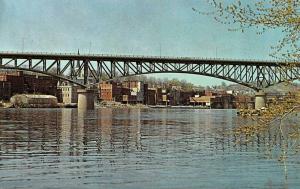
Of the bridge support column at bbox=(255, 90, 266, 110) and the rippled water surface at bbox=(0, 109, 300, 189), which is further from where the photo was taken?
the bridge support column at bbox=(255, 90, 266, 110)

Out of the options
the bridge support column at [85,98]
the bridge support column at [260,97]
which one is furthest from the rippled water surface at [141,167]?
the bridge support column at [260,97]

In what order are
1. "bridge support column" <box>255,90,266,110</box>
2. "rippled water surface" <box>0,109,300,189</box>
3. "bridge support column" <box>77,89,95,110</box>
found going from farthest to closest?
"bridge support column" <box>255,90,266,110</box>
"bridge support column" <box>77,89,95,110</box>
"rippled water surface" <box>0,109,300,189</box>

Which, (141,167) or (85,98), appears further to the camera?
(85,98)

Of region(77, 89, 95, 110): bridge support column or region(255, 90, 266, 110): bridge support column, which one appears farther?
region(255, 90, 266, 110): bridge support column

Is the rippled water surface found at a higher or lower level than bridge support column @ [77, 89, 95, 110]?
lower

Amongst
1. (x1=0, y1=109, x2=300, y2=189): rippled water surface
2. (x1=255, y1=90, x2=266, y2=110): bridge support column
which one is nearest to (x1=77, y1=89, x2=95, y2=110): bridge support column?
(x1=255, y1=90, x2=266, y2=110): bridge support column

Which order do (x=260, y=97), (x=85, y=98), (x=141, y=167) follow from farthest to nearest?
(x=260, y=97) < (x=85, y=98) < (x=141, y=167)

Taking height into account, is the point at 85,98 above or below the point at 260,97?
above

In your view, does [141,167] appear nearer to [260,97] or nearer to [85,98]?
[85,98]

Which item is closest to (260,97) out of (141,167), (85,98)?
(85,98)

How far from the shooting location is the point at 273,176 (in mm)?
21094

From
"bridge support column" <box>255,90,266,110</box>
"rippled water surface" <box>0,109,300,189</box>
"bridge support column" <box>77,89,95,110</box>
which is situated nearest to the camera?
"rippled water surface" <box>0,109,300,189</box>

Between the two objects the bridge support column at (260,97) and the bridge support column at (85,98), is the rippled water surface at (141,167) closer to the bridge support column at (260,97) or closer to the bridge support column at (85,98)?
the bridge support column at (85,98)

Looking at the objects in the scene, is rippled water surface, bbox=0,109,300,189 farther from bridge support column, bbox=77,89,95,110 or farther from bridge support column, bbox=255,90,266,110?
bridge support column, bbox=255,90,266,110
